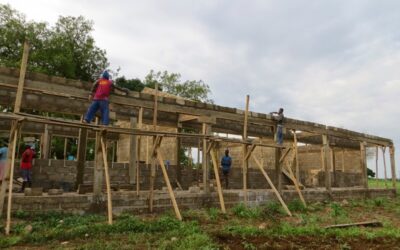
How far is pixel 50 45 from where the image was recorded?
2314 centimetres

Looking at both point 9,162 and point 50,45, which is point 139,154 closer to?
point 9,162

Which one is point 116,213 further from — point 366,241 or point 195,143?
point 195,143

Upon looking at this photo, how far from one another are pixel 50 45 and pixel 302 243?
22.3 meters

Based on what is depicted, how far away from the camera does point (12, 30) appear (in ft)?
72.4

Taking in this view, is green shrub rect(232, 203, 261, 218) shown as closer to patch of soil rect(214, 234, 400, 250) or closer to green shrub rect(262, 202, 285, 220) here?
green shrub rect(262, 202, 285, 220)

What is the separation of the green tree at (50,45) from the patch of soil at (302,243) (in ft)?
62.7

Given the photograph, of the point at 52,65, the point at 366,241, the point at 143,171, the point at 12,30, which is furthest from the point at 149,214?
the point at 12,30

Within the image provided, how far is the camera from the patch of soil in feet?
18.1

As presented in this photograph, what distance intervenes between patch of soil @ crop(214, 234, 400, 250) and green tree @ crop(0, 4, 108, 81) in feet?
62.7

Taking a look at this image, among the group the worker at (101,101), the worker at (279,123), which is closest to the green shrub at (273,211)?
the worker at (279,123)

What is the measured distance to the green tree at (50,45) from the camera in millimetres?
22016

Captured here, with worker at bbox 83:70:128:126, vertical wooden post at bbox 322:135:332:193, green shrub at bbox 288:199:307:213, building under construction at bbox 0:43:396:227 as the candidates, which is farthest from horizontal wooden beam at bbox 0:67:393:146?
green shrub at bbox 288:199:307:213

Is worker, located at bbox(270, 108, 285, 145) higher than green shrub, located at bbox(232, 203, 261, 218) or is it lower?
higher

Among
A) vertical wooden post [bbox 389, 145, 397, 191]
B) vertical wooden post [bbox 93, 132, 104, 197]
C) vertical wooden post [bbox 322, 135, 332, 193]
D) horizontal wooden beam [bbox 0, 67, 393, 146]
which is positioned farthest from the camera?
vertical wooden post [bbox 389, 145, 397, 191]
